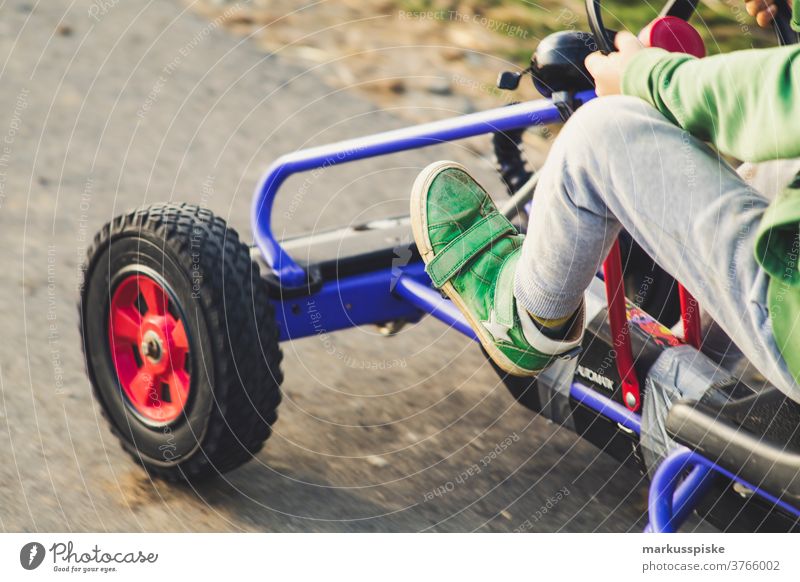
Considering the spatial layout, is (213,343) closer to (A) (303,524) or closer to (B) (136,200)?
(A) (303,524)

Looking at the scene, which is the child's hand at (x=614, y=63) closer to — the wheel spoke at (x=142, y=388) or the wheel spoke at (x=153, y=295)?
the wheel spoke at (x=153, y=295)

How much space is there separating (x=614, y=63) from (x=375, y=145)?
1.79ft

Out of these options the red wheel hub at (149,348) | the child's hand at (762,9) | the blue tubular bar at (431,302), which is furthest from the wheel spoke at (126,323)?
the child's hand at (762,9)

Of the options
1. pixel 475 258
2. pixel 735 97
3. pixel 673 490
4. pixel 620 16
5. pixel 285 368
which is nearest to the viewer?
pixel 735 97

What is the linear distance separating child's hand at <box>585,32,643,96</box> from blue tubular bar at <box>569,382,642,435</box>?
1.88 ft

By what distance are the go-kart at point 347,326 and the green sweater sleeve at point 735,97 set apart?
218 mm

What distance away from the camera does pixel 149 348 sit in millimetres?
1955

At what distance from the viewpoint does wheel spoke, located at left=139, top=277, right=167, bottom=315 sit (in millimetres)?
1934

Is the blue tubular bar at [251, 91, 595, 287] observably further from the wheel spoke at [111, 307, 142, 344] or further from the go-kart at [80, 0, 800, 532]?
the wheel spoke at [111, 307, 142, 344]

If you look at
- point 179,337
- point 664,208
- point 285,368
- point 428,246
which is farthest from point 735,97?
point 285,368

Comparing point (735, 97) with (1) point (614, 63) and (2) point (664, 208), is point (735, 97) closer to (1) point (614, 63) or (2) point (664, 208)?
(2) point (664, 208)

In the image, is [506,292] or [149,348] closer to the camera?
[506,292]

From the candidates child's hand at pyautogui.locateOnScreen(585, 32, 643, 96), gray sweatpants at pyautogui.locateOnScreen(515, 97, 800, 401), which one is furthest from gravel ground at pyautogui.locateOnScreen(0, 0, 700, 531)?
child's hand at pyautogui.locateOnScreen(585, 32, 643, 96)

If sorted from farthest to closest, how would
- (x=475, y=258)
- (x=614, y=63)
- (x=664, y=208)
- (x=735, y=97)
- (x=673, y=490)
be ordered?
(x=475, y=258), (x=673, y=490), (x=614, y=63), (x=664, y=208), (x=735, y=97)
